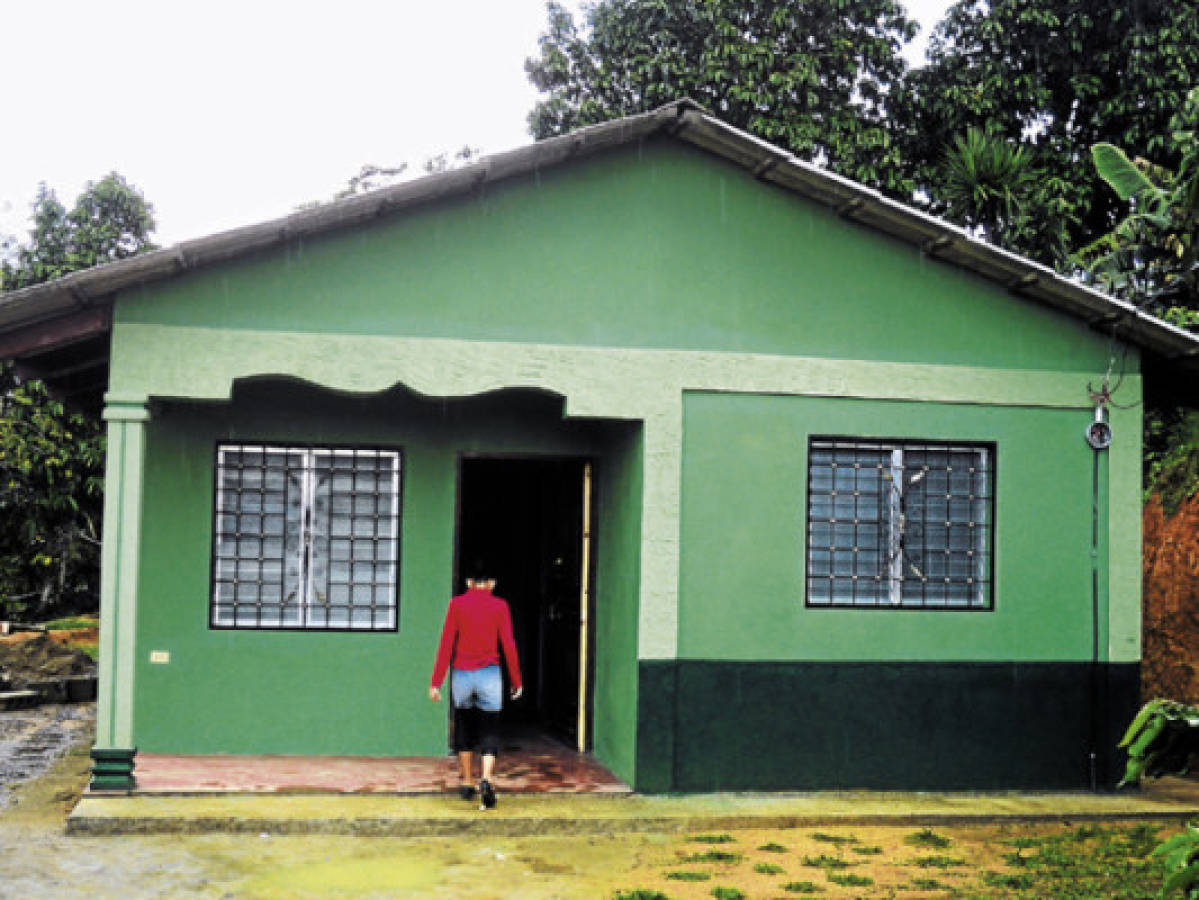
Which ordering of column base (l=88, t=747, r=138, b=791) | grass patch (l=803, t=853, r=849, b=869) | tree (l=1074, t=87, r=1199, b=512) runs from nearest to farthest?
grass patch (l=803, t=853, r=849, b=869) → column base (l=88, t=747, r=138, b=791) → tree (l=1074, t=87, r=1199, b=512)

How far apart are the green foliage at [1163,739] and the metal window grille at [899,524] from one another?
4781 mm

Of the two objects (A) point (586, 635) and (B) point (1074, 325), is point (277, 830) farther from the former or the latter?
(B) point (1074, 325)

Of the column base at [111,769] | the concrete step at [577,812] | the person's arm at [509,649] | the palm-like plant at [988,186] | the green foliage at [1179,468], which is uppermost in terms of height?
the palm-like plant at [988,186]

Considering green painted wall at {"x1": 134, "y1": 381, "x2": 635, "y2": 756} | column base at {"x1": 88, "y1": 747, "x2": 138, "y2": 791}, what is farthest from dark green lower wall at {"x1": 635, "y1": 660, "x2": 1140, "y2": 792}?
column base at {"x1": 88, "y1": 747, "x2": 138, "y2": 791}

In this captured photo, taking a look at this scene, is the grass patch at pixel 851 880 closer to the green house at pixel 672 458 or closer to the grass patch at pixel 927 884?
the grass patch at pixel 927 884

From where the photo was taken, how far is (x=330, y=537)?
1134 cm

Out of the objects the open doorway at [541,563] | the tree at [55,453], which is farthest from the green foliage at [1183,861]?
the tree at [55,453]

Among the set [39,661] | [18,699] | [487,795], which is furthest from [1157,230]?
[39,661]

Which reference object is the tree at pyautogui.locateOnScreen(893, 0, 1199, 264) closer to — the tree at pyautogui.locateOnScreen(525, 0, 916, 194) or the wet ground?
the tree at pyautogui.locateOnScreen(525, 0, 916, 194)

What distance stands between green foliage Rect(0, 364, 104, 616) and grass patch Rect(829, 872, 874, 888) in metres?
17.8

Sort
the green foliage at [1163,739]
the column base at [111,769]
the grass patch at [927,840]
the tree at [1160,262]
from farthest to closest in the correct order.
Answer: the tree at [1160,262] → the column base at [111,769] → the grass patch at [927,840] → the green foliage at [1163,739]

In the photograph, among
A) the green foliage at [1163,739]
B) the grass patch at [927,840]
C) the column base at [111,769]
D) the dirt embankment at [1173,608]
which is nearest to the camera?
the green foliage at [1163,739]

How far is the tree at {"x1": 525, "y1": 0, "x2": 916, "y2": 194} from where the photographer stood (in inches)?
867

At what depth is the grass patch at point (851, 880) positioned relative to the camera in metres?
8.18
